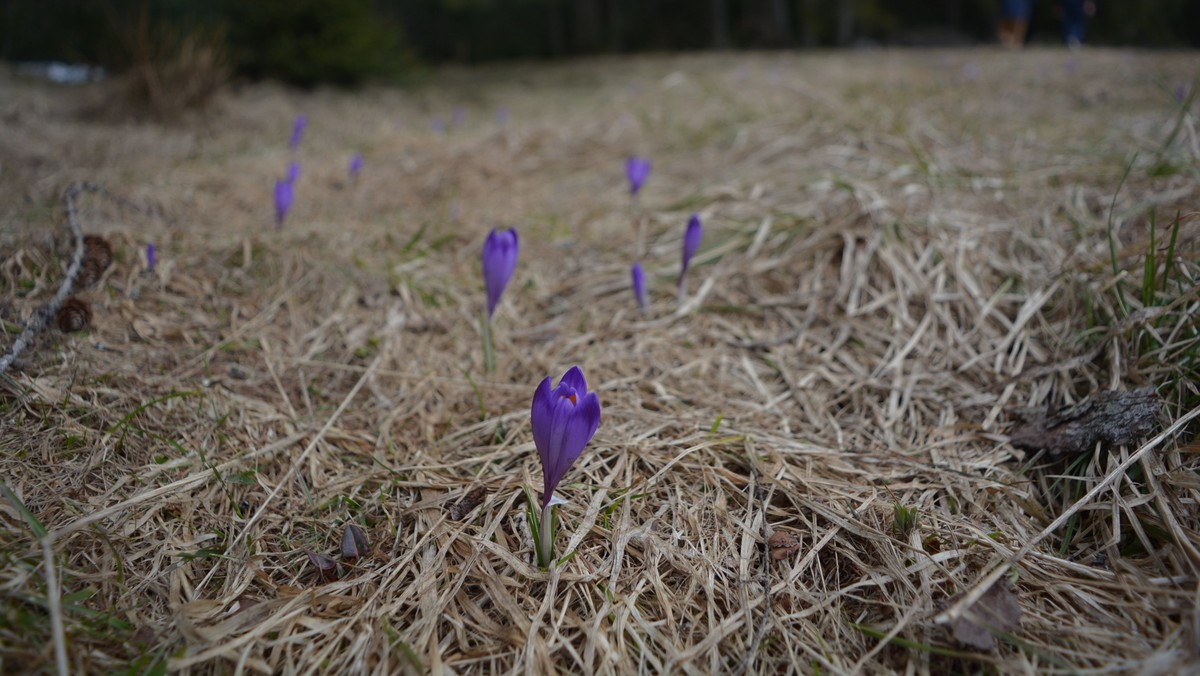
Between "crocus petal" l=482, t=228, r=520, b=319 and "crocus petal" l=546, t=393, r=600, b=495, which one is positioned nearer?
"crocus petal" l=546, t=393, r=600, b=495

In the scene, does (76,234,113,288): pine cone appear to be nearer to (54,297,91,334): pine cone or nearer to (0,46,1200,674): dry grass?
(0,46,1200,674): dry grass

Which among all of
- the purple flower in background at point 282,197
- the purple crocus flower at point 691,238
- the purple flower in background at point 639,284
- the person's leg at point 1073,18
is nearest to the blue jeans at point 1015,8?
the person's leg at point 1073,18

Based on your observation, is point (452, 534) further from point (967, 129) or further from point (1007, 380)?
point (967, 129)

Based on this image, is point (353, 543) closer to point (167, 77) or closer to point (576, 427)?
point (576, 427)

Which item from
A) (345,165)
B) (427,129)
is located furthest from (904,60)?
(345,165)

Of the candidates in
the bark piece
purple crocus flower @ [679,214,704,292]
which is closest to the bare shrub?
purple crocus flower @ [679,214,704,292]

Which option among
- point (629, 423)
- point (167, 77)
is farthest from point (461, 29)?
point (629, 423)
